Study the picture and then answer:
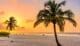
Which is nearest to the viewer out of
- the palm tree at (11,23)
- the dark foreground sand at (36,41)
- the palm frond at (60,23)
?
the palm frond at (60,23)

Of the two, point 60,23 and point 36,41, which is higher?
point 60,23

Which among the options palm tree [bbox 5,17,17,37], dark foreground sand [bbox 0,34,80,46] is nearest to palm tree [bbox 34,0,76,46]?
dark foreground sand [bbox 0,34,80,46]

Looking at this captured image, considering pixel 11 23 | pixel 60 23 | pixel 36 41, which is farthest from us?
pixel 11 23

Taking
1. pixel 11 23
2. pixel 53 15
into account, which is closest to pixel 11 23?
pixel 11 23

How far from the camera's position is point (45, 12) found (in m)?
24.3

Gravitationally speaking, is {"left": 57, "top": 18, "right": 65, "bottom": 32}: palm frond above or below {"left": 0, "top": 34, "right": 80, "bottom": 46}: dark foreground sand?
above

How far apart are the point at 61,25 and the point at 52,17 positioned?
868mm

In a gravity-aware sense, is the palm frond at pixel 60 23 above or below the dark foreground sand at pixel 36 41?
above

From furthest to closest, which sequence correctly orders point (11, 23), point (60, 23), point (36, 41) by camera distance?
point (11, 23)
point (36, 41)
point (60, 23)

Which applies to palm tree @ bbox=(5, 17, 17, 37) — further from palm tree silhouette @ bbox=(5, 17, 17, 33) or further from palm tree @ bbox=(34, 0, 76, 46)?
palm tree @ bbox=(34, 0, 76, 46)

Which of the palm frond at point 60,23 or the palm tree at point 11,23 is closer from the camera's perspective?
the palm frond at point 60,23

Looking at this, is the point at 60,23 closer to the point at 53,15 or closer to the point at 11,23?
the point at 53,15

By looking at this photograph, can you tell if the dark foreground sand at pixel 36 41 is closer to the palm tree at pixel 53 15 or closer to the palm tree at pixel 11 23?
the palm tree at pixel 11 23

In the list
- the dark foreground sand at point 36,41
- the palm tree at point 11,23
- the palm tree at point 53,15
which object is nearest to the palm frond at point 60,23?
the palm tree at point 53,15
